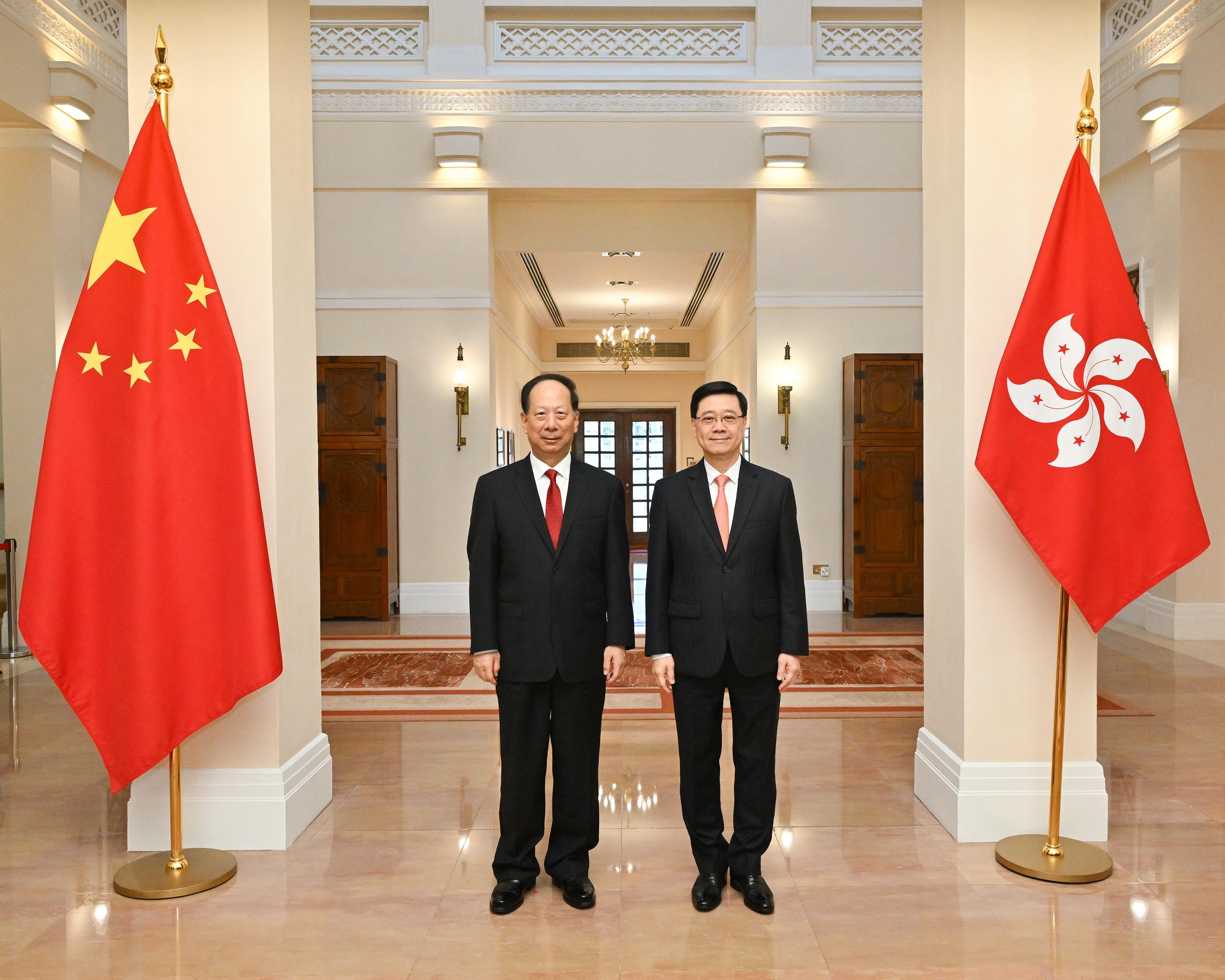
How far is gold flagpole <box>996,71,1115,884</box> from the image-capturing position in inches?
131

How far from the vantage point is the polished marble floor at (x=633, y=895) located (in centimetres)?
278

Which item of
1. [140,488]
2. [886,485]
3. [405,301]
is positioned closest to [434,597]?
[405,301]

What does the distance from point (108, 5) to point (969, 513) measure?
8716mm

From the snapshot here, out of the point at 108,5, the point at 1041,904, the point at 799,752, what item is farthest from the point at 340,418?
the point at 1041,904

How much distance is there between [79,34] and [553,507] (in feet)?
24.4

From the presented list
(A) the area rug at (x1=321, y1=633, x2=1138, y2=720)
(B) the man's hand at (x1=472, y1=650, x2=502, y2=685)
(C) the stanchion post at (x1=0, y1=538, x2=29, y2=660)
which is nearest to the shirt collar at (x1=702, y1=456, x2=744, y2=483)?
(B) the man's hand at (x1=472, y1=650, x2=502, y2=685)

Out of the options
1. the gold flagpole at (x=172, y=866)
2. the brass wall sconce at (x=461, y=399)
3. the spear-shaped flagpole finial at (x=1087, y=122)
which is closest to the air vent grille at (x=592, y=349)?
the brass wall sconce at (x=461, y=399)

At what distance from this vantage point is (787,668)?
10.1ft

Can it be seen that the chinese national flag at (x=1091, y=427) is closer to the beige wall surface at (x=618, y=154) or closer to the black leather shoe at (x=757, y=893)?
the black leather shoe at (x=757, y=893)

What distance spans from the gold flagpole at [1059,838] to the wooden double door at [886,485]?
601cm

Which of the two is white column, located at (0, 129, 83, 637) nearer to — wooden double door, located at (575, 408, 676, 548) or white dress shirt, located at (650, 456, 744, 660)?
white dress shirt, located at (650, 456, 744, 660)

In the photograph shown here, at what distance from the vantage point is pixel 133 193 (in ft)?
10.7

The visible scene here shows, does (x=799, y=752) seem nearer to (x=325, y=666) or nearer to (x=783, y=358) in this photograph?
(x=325, y=666)

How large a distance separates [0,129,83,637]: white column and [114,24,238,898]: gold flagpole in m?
5.13
